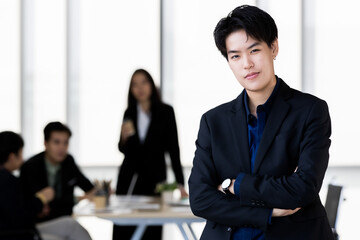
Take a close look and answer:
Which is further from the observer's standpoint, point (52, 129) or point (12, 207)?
point (52, 129)

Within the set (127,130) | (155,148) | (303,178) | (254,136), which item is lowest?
(155,148)

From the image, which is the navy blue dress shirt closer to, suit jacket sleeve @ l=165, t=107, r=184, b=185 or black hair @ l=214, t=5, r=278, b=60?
black hair @ l=214, t=5, r=278, b=60

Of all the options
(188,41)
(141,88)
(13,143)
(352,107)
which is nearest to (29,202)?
(13,143)

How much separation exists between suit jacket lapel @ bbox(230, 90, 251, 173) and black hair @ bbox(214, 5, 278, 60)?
7.8 inches

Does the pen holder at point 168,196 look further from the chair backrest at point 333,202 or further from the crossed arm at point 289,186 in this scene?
the crossed arm at point 289,186

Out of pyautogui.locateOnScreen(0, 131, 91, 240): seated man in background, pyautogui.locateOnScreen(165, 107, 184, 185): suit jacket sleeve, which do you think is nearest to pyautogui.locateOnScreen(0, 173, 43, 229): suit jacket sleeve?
pyautogui.locateOnScreen(0, 131, 91, 240): seated man in background

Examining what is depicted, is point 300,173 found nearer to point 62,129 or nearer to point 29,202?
point 29,202

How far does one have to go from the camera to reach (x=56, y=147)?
4.44 metres

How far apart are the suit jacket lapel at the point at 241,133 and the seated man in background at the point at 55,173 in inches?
104

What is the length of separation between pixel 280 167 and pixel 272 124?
0.41 ft

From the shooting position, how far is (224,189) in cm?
183

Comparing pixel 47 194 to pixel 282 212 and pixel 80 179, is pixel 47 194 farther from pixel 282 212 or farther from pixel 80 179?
pixel 282 212

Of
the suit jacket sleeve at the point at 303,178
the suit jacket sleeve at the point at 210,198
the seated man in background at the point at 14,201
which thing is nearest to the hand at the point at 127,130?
the seated man in background at the point at 14,201

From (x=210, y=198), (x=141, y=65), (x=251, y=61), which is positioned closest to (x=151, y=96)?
(x=141, y=65)
